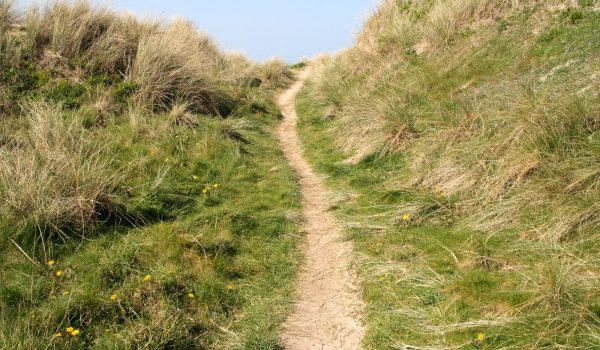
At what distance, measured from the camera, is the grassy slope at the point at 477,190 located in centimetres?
416

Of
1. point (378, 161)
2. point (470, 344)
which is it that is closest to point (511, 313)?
A: point (470, 344)

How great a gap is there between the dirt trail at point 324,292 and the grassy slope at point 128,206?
0.19 metres

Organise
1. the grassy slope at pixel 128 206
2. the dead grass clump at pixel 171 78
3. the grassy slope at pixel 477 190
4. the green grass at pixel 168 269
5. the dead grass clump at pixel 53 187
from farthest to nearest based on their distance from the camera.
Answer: the dead grass clump at pixel 171 78 < the dead grass clump at pixel 53 187 < the grassy slope at pixel 128 206 < the green grass at pixel 168 269 < the grassy slope at pixel 477 190

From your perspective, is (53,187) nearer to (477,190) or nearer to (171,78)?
(477,190)

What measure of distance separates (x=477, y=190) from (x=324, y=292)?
2332 mm

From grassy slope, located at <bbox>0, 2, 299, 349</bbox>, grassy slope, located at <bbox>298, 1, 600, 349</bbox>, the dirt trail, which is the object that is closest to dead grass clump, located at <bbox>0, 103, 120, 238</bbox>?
grassy slope, located at <bbox>0, 2, 299, 349</bbox>

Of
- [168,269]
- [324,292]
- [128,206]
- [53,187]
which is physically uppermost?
[53,187]

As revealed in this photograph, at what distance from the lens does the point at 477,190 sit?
6297 mm

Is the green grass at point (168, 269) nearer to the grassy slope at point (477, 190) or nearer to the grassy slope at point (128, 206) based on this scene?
the grassy slope at point (128, 206)

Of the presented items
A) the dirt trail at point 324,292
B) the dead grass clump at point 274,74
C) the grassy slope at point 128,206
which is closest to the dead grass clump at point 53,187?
the grassy slope at point 128,206

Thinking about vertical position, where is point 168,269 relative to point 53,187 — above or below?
below

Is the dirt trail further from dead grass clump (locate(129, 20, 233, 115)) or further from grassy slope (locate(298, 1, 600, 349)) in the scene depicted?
dead grass clump (locate(129, 20, 233, 115))

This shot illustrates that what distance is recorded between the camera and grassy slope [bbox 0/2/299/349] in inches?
179

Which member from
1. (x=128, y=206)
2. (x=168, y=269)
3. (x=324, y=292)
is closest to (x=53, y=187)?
(x=128, y=206)
